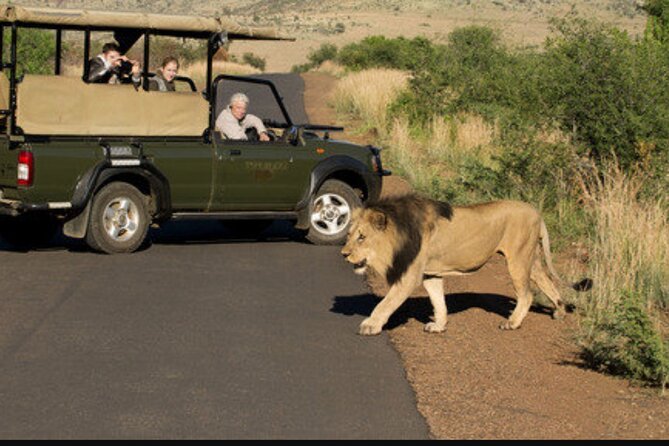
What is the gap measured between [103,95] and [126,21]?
0.83 metres

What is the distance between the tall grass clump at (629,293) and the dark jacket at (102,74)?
5237 millimetres

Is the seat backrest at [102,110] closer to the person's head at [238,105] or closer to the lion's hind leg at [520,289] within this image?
the person's head at [238,105]

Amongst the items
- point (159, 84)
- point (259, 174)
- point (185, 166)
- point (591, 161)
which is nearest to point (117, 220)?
point (185, 166)

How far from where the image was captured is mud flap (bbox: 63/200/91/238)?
13977 millimetres

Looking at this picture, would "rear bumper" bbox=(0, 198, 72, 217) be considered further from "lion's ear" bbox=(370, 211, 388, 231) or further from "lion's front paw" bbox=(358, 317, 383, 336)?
"lion's ear" bbox=(370, 211, 388, 231)

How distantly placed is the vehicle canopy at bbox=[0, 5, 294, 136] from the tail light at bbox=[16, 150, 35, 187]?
41 cm

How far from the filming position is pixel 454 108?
30344 millimetres

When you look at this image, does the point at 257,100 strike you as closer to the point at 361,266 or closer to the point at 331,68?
the point at 331,68

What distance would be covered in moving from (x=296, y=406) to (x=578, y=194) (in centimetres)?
1055

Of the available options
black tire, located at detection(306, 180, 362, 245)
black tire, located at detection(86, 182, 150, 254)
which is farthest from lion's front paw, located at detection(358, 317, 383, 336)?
black tire, located at detection(306, 180, 362, 245)

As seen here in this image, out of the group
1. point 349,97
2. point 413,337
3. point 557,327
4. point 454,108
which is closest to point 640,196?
point 557,327

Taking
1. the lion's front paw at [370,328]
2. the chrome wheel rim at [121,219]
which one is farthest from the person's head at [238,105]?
the lion's front paw at [370,328]

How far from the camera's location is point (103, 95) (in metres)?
14.4

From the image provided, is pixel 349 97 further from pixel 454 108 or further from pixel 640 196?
pixel 640 196
